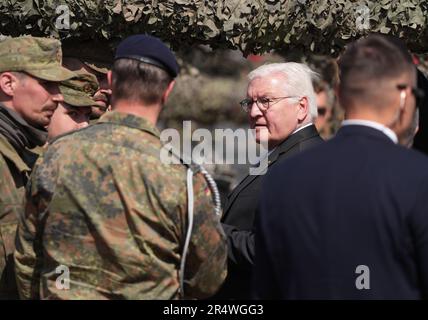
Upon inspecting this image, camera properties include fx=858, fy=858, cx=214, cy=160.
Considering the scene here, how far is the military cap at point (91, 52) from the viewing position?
16.2 ft

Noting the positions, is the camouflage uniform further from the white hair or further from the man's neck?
the white hair

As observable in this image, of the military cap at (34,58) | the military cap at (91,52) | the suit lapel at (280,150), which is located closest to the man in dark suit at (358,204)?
the suit lapel at (280,150)

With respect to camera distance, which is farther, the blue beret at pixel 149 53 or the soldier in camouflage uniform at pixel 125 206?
the blue beret at pixel 149 53

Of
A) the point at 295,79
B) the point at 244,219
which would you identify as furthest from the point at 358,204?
the point at 295,79

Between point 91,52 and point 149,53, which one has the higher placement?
point 91,52

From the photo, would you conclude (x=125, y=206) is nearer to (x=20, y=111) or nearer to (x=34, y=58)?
(x=20, y=111)

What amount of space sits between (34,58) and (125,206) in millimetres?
1274

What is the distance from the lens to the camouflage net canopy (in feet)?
15.3

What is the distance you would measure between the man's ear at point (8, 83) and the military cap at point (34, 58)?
0.03 metres

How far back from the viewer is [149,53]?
9.83 feet

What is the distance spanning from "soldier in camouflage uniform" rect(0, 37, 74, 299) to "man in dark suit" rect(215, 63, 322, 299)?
940 mm

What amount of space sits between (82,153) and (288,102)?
1581 mm

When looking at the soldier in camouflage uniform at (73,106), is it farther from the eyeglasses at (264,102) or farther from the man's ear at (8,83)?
the eyeglasses at (264,102)
